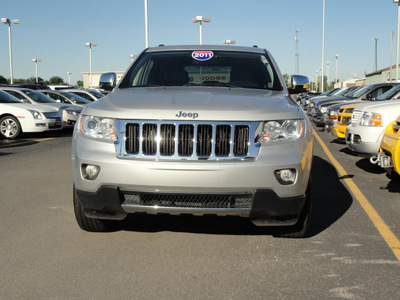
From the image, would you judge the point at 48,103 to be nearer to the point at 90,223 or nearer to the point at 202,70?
the point at 202,70

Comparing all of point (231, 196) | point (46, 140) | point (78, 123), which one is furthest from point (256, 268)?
point (46, 140)

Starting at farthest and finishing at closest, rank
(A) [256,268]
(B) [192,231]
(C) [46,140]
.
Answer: (C) [46,140] → (B) [192,231] → (A) [256,268]

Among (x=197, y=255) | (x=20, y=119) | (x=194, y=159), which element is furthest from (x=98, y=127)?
(x=20, y=119)

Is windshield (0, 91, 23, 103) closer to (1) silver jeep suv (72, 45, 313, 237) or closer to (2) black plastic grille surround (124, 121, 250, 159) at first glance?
(1) silver jeep suv (72, 45, 313, 237)

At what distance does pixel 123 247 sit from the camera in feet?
14.1

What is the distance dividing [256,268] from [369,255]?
1.02 m

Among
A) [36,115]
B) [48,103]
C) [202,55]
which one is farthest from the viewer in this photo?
[48,103]

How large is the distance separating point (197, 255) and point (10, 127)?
40.4ft

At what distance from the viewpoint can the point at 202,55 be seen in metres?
5.80

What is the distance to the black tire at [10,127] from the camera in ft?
49.0

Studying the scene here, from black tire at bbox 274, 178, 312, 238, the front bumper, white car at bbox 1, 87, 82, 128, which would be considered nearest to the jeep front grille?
black tire at bbox 274, 178, 312, 238

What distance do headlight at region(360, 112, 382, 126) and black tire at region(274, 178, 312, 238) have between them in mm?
4191

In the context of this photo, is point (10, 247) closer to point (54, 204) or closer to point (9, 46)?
point (54, 204)

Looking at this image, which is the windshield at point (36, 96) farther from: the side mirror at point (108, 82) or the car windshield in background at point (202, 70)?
the car windshield in background at point (202, 70)
